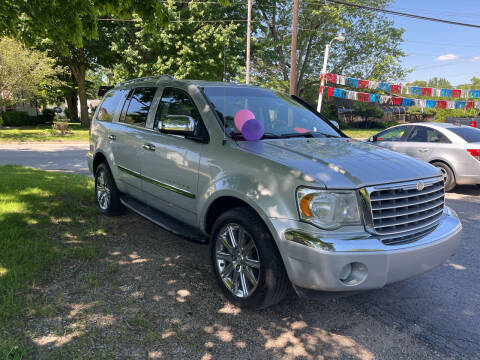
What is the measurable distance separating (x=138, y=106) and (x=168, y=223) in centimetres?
173

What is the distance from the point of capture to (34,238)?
4.34 m

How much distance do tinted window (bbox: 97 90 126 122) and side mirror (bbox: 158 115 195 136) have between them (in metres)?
2.06

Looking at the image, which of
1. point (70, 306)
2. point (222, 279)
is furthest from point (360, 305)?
point (70, 306)

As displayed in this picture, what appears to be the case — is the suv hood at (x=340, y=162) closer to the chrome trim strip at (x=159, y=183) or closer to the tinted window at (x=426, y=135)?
the chrome trim strip at (x=159, y=183)

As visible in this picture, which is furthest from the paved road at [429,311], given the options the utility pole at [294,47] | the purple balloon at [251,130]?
the utility pole at [294,47]

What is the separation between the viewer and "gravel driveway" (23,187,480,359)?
2.52 metres

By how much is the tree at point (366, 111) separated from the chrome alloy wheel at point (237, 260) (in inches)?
1858

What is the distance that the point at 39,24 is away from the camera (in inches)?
202

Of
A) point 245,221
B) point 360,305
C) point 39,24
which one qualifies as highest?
point 39,24

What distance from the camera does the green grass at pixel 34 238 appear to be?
284cm

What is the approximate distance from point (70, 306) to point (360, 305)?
2.46 meters

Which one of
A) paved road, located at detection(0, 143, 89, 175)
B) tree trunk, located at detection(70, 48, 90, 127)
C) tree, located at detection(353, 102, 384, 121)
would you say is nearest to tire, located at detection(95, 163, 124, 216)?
paved road, located at detection(0, 143, 89, 175)

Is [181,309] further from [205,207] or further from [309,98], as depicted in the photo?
[309,98]

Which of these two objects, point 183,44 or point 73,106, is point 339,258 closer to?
point 183,44
